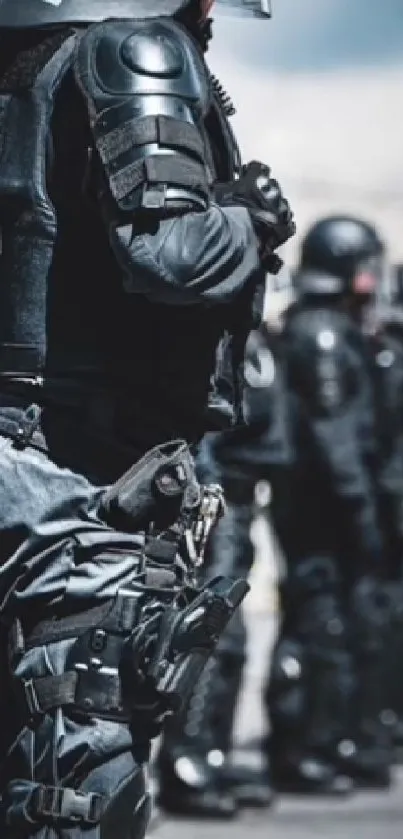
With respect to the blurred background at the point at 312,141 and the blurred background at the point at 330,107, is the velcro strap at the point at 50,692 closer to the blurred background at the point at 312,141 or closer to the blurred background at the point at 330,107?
the blurred background at the point at 312,141

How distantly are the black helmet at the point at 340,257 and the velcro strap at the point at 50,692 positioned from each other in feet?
19.6

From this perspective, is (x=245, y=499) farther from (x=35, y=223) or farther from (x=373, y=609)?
(x=35, y=223)

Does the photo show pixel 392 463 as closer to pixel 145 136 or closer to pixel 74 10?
pixel 74 10

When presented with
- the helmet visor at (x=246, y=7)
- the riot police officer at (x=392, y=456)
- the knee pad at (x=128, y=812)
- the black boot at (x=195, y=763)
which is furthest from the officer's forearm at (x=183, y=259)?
the riot police officer at (x=392, y=456)

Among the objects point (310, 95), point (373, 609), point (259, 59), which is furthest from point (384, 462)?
point (310, 95)

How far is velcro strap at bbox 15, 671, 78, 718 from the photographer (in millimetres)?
5379

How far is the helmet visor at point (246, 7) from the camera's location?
5988 mm

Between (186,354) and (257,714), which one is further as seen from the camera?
(257,714)

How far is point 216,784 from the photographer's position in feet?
32.8

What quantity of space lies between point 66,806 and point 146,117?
129 cm

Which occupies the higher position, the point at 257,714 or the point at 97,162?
the point at 97,162

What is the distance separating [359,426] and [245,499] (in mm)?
1241

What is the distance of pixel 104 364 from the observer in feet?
18.3

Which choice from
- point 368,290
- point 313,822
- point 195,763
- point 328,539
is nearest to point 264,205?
point 195,763
